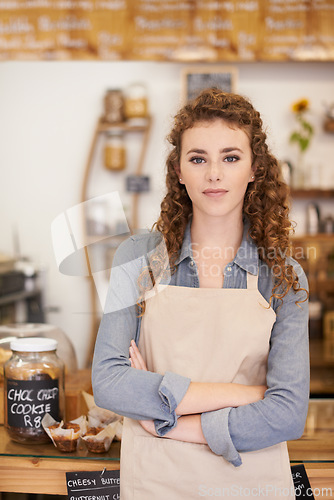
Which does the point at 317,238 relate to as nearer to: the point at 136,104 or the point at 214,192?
the point at 136,104

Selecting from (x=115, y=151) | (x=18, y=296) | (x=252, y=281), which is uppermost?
(x=115, y=151)

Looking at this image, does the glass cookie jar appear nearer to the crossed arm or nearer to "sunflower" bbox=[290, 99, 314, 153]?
the crossed arm

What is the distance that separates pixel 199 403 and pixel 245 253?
13.4 inches

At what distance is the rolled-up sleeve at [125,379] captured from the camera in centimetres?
102

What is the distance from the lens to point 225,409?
3.35 ft

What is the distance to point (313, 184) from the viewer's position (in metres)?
3.49

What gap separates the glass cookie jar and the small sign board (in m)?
1.91

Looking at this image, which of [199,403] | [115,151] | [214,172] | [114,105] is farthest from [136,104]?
[199,403]

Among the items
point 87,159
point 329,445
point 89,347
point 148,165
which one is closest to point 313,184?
point 148,165

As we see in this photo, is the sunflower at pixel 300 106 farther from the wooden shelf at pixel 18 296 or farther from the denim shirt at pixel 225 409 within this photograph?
the denim shirt at pixel 225 409

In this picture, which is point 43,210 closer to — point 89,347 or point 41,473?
point 89,347

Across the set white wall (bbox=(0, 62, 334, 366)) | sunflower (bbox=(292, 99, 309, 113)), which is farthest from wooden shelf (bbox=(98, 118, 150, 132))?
sunflower (bbox=(292, 99, 309, 113))

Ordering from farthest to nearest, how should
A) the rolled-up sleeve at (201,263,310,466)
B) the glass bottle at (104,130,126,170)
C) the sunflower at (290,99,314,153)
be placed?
1. the glass bottle at (104,130,126,170)
2. the sunflower at (290,99,314,153)
3. the rolled-up sleeve at (201,263,310,466)

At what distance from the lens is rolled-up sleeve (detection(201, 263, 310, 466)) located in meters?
1.00
